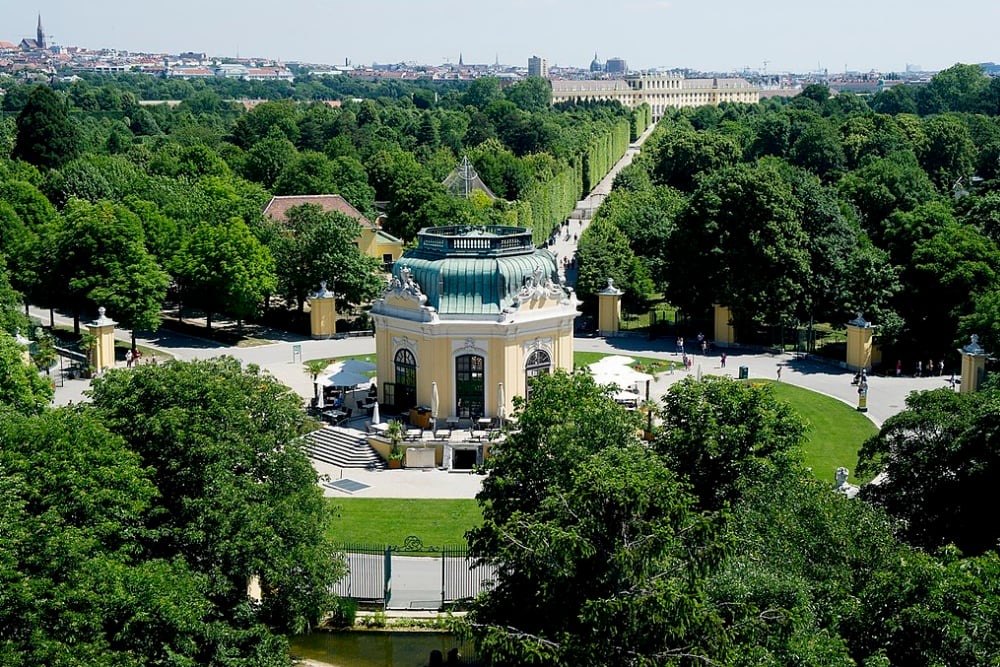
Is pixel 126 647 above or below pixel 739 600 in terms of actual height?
below

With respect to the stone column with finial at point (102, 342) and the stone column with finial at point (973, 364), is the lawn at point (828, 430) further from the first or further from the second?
the stone column with finial at point (102, 342)

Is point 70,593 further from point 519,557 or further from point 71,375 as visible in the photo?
point 71,375

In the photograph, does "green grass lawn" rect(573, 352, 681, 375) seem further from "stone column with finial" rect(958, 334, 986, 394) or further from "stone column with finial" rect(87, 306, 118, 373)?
"stone column with finial" rect(87, 306, 118, 373)

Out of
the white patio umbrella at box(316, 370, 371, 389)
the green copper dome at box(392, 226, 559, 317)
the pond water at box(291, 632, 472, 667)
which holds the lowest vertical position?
the pond water at box(291, 632, 472, 667)

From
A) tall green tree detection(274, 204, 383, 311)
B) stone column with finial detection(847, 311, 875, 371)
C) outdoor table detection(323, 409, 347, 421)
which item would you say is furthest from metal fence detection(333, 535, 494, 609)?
tall green tree detection(274, 204, 383, 311)

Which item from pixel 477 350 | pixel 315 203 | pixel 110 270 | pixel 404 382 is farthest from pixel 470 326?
pixel 315 203

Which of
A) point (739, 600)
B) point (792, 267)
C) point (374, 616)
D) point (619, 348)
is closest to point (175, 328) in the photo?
point (619, 348)
